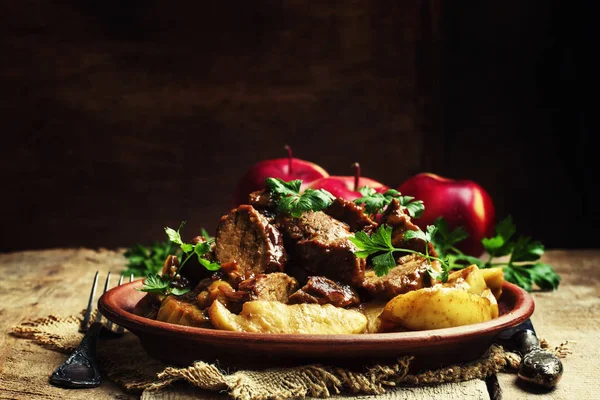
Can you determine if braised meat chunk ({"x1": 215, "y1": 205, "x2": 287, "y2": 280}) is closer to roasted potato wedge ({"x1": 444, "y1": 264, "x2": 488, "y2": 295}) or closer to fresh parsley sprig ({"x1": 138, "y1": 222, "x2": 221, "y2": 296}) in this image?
fresh parsley sprig ({"x1": 138, "y1": 222, "x2": 221, "y2": 296})

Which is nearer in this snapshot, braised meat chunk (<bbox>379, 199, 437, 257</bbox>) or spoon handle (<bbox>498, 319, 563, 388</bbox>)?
spoon handle (<bbox>498, 319, 563, 388</bbox>)

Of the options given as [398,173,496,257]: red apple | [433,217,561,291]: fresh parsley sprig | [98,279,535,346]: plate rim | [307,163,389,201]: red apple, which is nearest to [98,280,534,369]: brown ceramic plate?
[98,279,535,346]: plate rim

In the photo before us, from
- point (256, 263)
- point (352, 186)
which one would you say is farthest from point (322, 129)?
point (256, 263)

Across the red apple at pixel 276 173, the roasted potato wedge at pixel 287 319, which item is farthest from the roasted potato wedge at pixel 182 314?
the red apple at pixel 276 173

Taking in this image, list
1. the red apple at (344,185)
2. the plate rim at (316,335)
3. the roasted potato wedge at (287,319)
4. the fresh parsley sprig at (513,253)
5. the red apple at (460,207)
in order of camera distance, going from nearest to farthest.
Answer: the plate rim at (316,335)
the roasted potato wedge at (287,319)
the fresh parsley sprig at (513,253)
the red apple at (344,185)
the red apple at (460,207)

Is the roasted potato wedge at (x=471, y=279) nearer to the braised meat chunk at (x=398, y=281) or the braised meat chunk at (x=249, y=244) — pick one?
the braised meat chunk at (x=398, y=281)

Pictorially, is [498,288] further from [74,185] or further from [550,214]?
[74,185]

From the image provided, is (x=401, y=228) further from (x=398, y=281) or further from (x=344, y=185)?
(x=344, y=185)
